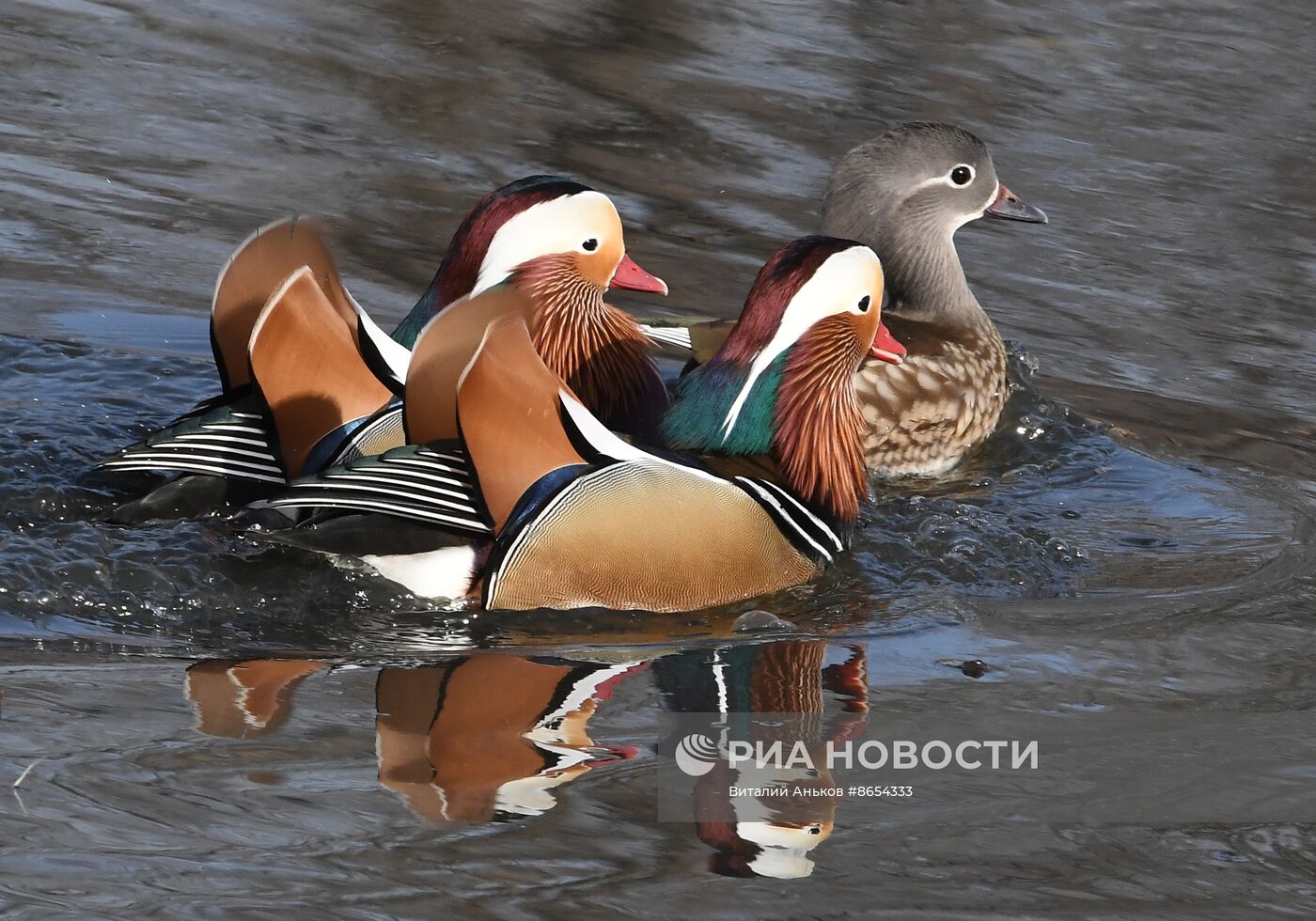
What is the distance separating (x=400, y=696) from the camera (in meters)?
4.02

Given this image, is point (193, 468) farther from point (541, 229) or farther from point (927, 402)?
point (927, 402)

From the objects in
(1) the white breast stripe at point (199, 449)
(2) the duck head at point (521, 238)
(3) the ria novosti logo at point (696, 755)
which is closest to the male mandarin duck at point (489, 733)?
(3) the ria novosti logo at point (696, 755)

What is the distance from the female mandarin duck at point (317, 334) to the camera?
16.4 ft

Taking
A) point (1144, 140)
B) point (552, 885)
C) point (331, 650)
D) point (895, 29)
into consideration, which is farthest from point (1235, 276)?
point (552, 885)

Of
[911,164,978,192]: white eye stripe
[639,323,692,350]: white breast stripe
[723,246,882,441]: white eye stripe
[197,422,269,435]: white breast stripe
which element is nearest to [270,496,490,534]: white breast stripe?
[197,422,269,435]: white breast stripe

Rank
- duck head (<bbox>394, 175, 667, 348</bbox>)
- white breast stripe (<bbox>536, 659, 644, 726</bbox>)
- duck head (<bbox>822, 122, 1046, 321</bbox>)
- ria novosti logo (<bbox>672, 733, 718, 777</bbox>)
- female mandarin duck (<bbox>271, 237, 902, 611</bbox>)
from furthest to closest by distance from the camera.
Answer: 1. duck head (<bbox>822, 122, 1046, 321</bbox>)
2. duck head (<bbox>394, 175, 667, 348</bbox>)
3. female mandarin duck (<bbox>271, 237, 902, 611</bbox>)
4. white breast stripe (<bbox>536, 659, 644, 726</bbox>)
5. ria novosti logo (<bbox>672, 733, 718, 777</bbox>)

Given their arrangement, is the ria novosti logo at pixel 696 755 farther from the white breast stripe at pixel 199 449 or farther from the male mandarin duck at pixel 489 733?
the white breast stripe at pixel 199 449

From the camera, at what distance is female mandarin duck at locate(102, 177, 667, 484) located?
4.99 metres

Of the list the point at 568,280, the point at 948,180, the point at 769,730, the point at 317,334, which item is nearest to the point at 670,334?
the point at 568,280

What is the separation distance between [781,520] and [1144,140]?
516cm

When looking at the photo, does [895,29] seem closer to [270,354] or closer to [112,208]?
[112,208]

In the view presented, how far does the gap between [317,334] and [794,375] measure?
4.41 ft

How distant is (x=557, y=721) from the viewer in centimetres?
391

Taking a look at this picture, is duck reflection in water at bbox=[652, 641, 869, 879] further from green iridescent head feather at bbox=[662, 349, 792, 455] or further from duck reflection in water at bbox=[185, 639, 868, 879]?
green iridescent head feather at bbox=[662, 349, 792, 455]
